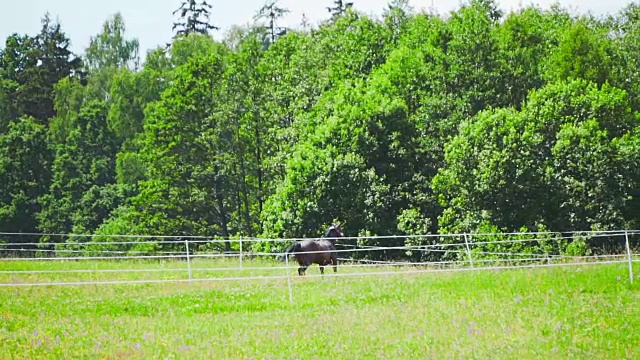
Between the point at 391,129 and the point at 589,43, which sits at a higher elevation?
the point at 589,43

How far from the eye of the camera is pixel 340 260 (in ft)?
125

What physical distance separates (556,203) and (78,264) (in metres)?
22.0

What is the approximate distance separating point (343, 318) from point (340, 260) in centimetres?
1972

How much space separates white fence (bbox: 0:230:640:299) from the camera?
26109 millimetres

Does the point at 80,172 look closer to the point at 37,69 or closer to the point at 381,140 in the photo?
the point at 37,69

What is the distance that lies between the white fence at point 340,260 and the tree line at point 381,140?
1212 millimetres

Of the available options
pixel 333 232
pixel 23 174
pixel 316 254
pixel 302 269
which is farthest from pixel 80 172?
pixel 302 269

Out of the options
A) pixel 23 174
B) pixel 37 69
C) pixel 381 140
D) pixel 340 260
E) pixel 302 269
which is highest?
pixel 37 69

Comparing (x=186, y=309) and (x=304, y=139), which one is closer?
(x=186, y=309)

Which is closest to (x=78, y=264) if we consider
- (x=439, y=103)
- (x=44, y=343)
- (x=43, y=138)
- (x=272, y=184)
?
(x=44, y=343)

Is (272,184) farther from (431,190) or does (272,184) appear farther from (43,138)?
(43,138)

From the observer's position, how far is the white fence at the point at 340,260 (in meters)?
26.1

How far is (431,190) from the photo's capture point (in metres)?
47.8

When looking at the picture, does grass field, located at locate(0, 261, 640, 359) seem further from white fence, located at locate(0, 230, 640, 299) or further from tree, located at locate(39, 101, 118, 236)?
tree, located at locate(39, 101, 118, 236)
